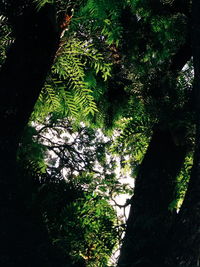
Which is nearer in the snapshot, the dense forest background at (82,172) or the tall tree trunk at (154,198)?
the dense forest background at (82,172)

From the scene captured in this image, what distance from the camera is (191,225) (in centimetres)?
113

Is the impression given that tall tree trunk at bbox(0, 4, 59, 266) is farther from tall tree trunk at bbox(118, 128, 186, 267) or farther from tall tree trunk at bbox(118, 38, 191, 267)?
tall tree trunk at bbox(118, 128, 186, 267)

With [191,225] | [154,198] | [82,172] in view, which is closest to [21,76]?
[82,172]

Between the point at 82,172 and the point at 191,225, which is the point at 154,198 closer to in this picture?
the point at 82,172

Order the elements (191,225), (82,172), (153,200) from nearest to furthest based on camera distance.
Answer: (191,225), (82,172), (153,200)

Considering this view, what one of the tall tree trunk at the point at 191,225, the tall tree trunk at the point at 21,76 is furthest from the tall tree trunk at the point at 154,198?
the tall tree trunk at the point at 21,76

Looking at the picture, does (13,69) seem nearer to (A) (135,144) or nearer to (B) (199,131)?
(B) (199,131)

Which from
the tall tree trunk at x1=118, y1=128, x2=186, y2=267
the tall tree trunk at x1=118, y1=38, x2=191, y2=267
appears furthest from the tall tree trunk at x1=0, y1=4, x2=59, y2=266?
the tall tree trunk at x1=118, y1=128, x2=186, y2=267

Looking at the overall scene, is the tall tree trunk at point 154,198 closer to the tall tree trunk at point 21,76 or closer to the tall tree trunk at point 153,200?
the tall tree trunk at point 153,200

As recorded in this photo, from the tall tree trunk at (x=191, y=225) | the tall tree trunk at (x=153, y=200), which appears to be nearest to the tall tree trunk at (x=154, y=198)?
the tall tree trunk at (x=153, y=200)

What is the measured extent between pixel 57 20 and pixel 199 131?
0.83m

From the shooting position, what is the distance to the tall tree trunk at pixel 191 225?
109 cm

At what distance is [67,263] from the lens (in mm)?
1095

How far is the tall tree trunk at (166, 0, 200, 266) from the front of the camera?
43.1 inches
